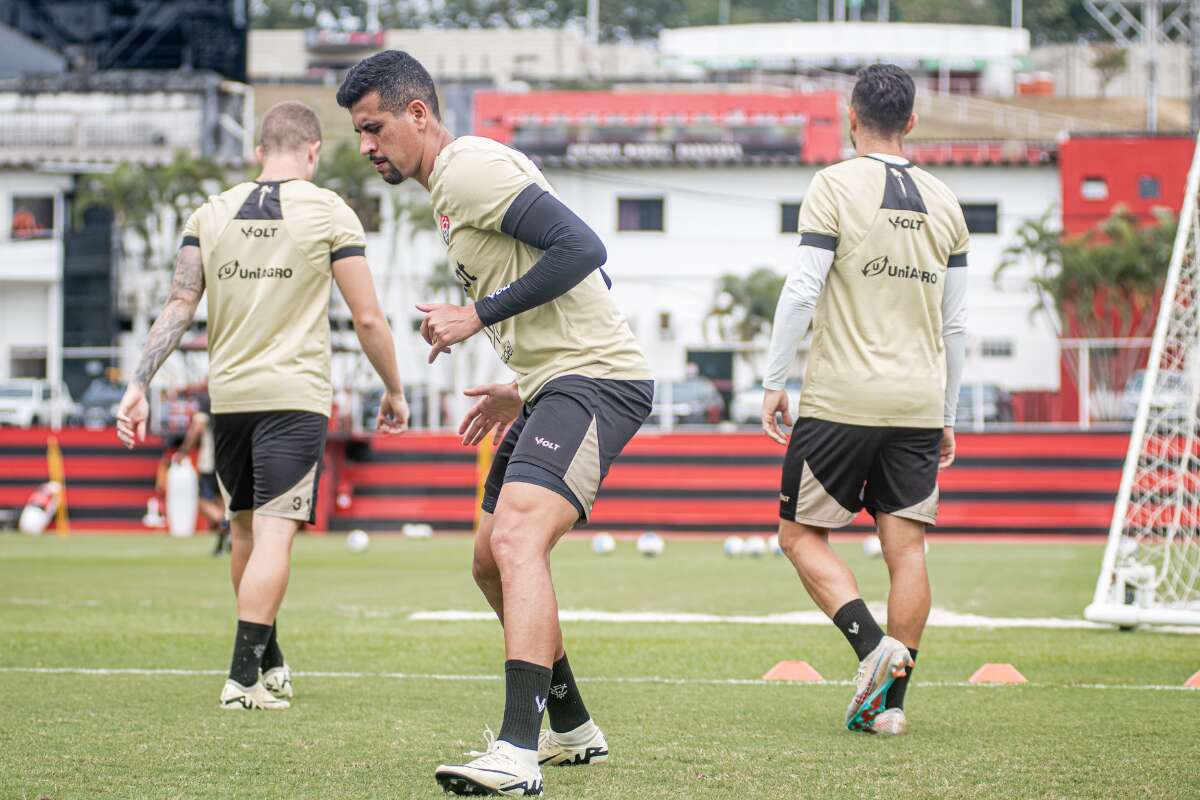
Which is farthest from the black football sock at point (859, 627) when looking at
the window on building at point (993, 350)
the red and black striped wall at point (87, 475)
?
the window on building at point (993, 350)

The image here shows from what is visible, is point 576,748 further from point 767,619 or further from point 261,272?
point 767,619

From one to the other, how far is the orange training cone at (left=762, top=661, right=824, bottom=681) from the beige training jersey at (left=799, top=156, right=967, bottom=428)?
165cm

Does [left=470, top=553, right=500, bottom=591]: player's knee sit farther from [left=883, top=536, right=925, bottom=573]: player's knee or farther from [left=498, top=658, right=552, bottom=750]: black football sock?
[left=883, top=536, right=925, bottom=573]: player's knee

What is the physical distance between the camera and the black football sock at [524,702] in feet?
14.3

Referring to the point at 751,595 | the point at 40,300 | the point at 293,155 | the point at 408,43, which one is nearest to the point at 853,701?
the point at 293,155

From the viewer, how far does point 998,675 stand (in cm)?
697

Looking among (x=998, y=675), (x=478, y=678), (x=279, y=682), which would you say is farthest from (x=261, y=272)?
(x=998, y=675)

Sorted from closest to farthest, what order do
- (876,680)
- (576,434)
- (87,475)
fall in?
(576,434) → (876,680) → (87,475)

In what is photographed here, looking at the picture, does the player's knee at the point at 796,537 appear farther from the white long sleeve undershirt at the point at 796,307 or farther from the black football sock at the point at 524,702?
the black football sock at the point at 524,702

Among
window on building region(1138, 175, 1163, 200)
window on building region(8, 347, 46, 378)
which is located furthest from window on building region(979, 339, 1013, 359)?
window on building region(8, 347, 46, 378)

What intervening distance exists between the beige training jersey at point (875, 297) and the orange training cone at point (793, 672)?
1.65m

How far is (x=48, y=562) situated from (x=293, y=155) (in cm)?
1042

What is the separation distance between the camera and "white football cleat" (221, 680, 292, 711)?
6.00 meters

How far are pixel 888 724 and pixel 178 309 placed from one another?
3.14m
